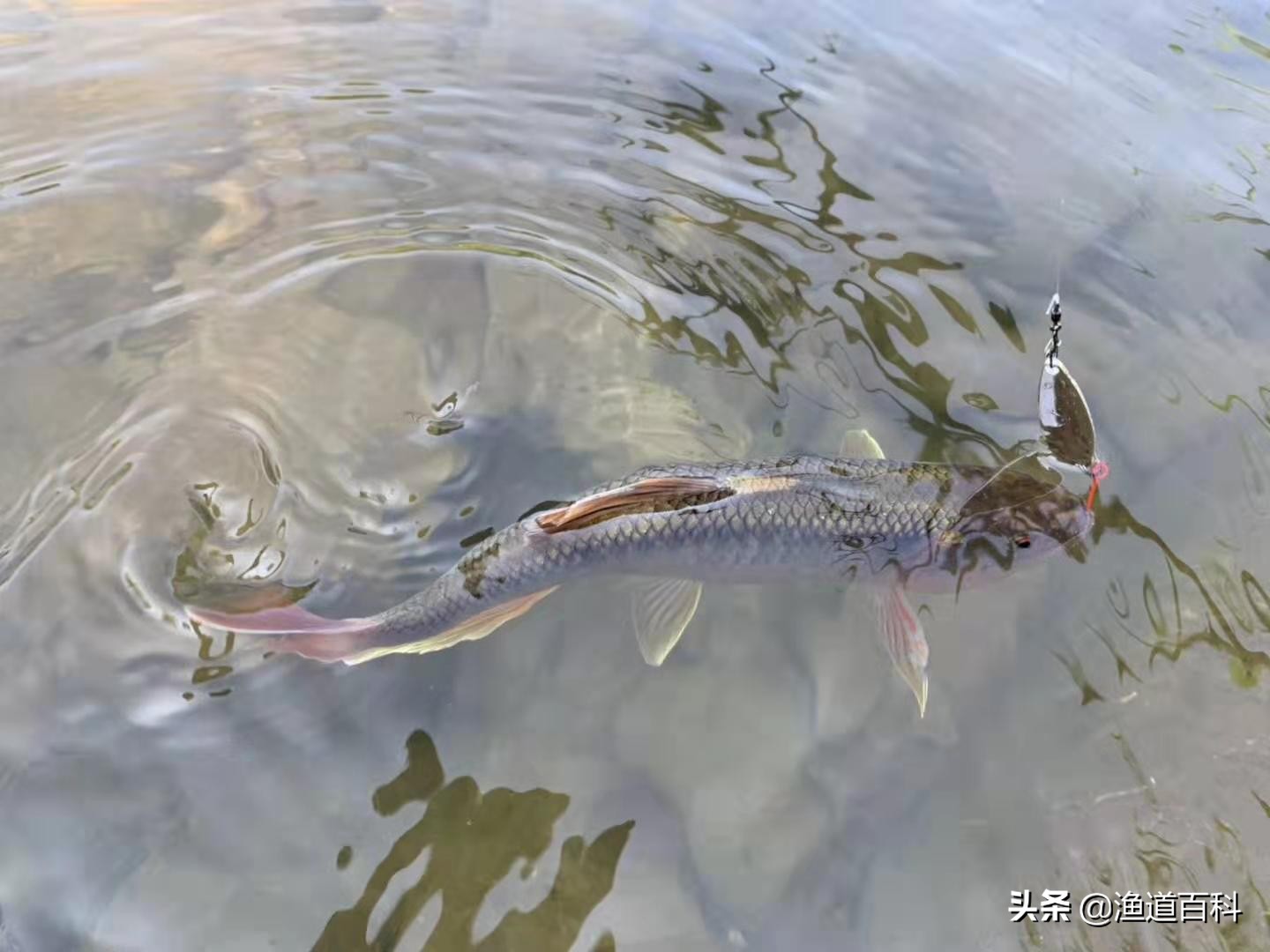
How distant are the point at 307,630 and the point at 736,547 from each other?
1730mm

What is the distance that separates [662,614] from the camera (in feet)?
12.1

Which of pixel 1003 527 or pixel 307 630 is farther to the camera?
pixel 1003 527

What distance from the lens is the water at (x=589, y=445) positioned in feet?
10.5

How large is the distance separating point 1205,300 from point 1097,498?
187 cm

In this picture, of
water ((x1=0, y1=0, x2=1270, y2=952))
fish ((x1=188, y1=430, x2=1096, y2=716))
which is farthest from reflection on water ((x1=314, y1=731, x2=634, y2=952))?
fish ((x1=188, y1=430, x2=1096, y2=716))

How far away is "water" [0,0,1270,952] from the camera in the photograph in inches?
126

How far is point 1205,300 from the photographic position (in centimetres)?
502

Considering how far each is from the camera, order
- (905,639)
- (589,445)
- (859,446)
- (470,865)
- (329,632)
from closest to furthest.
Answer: (470,865) < (329,632) < (905,639) < (859,446) < (589,445)

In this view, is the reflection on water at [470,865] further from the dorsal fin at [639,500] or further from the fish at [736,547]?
the dorsal fin at [639,500]

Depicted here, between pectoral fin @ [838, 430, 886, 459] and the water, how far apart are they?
29 centimetres

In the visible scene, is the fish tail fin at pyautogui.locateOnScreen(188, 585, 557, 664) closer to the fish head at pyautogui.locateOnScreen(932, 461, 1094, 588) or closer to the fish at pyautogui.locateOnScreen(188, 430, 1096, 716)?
the fish at pyautogui.locateOnScreen(188, 430, 1096, 716)

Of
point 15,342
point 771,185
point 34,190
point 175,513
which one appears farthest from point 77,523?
point 771,185

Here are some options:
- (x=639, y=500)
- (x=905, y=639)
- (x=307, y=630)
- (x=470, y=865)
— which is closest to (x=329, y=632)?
(x=307, y=630)

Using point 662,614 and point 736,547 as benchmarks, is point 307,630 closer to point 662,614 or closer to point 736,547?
point 662,614
